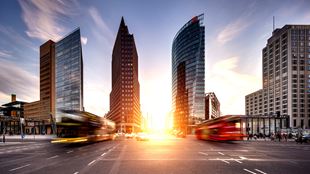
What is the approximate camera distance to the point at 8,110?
6467 inches

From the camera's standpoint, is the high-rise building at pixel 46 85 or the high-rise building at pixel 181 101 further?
the high-rise building at pixel 46 85

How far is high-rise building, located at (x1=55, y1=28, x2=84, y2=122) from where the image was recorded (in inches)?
4945

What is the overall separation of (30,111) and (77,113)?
16588 centimetres

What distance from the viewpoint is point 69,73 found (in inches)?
5138

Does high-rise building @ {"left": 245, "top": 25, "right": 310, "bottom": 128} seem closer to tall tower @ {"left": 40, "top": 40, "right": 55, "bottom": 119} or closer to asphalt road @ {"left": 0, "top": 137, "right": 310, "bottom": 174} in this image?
asphalt road @ {"left": 0, "top": 137, "right": 310, "bottom": 174}

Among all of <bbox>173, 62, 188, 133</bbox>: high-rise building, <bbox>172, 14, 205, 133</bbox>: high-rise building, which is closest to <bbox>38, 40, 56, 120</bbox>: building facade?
<bbox>173, 62, 188, 133</bbox>: high-rise building

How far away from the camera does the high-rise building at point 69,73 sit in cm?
12561

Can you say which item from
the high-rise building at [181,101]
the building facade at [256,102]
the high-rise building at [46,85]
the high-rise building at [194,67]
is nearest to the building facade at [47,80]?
the high-rise building at [46,85]

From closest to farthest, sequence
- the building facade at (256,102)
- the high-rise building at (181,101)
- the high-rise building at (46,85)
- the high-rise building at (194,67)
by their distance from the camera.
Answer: the high-rise building at (194,67)
the high-rise building at (181,101)
the high-rise building at (46,85)
the building facade at (256,102)

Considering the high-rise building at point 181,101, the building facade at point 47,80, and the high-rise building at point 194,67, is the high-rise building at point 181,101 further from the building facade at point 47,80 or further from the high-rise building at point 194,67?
the building facade at point 47,80

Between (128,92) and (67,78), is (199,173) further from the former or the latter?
(128,92)

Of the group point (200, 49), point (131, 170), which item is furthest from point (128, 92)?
point (131, 170)

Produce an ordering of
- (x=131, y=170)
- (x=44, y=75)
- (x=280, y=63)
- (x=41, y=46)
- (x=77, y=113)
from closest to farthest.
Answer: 1. (x=131, y=170)
2. (x=77, y=113)
3. (x=280, y=63)
4. (x=44, y=75)
5. (x=41, y=46)

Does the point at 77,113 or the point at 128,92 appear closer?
the point at 77,113
